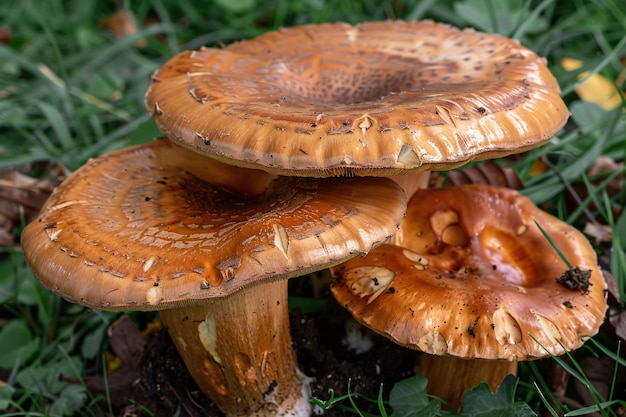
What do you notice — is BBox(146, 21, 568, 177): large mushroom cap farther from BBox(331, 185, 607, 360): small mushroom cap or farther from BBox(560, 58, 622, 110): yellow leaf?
BBox(560, 58, 622, 110): yellow leaf

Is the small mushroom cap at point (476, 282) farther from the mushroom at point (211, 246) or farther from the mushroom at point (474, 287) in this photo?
the mushroom at point (211, 246)

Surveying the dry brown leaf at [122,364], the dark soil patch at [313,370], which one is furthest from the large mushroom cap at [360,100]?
the dry brown leaf at [122,364]

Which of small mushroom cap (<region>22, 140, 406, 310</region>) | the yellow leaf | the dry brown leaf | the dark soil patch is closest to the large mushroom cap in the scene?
small mushroom cap (<region>22, 140, 406, 310</region>)

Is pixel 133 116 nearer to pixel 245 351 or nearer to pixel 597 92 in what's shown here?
pixel 245 351

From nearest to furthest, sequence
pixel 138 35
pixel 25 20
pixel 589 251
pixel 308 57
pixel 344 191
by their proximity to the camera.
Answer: pixel 344 191 < pixel 589 251 < pixel 308 57 < pixel 138 35 < pixel 25 20

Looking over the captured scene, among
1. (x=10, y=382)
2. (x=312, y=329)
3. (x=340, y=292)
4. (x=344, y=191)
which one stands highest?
A: (x=344, y=191)

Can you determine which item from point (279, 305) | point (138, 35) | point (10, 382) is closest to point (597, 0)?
point (138, 35)

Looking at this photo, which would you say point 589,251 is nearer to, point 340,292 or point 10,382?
point 340,292
